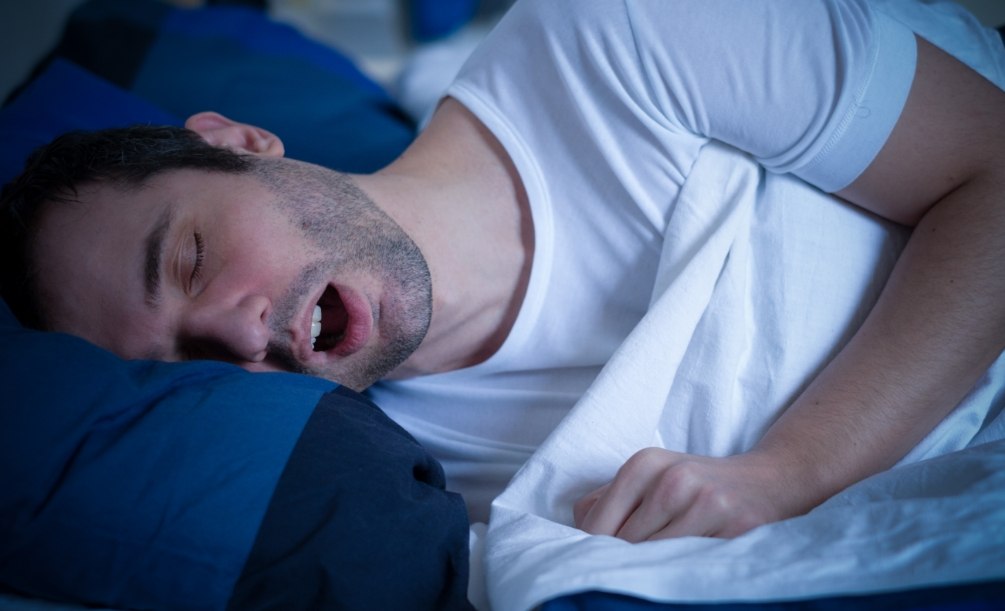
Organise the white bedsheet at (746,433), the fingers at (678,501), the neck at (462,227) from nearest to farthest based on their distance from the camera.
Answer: the white bedsheet at (746,433), the fingers at (678,501), the neck at (462,227)

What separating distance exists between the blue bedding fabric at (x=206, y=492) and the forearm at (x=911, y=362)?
36 centimetres

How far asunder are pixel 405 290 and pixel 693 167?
392 millimetres

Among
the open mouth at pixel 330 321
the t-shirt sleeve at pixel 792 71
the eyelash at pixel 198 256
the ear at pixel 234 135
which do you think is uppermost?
the t-shirt sleeve at pixel 792 71

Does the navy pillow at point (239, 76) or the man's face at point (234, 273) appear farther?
the navy pillow at point (239, 76)

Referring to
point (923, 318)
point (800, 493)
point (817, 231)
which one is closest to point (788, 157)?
point (817, 231)

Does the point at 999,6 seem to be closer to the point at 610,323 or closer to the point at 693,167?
the point at 693,167

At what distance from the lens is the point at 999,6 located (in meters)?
1.54

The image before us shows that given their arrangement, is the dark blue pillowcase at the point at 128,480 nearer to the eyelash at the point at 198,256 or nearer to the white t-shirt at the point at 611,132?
the eyelash at the point at 198,256

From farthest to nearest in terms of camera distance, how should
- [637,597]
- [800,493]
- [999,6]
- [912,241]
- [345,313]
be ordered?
[999,6], [345,313], [912,241], [800,493], [637,597]

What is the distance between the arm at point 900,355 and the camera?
0.68 meters

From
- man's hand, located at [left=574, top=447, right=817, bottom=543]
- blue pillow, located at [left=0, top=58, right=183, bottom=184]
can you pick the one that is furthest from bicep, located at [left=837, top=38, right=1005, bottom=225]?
blue pillow, located at [left=0, top=58, right=183, bottom=184]

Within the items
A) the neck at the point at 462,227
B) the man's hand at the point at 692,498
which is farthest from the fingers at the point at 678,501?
the neck at the point at 462,227

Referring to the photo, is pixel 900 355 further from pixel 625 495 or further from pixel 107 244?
pixel 107 244

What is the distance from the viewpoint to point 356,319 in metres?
0.86
